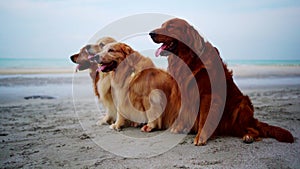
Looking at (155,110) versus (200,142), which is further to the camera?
(155,110)

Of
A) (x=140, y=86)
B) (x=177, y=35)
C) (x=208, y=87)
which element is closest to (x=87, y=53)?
(x=140, y=86)

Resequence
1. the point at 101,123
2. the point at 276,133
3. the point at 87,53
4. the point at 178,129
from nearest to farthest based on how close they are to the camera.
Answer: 1. the point at 276,133
2. the point at 178,129
3. the point at 87,53
4. the point at 101,123

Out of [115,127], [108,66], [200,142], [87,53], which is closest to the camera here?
[200,142]

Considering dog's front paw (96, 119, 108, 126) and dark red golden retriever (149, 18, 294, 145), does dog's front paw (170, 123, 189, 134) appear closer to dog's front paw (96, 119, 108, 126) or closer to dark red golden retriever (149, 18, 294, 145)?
dark red golden retriever (149, 18, 294, 145)

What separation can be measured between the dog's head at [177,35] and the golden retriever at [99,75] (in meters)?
1.04

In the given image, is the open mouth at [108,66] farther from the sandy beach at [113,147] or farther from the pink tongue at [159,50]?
the sandy beach at [113,147]

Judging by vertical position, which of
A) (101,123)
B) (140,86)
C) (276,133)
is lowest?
(101,123)

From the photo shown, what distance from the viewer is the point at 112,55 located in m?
4.31

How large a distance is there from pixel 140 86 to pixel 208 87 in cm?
105

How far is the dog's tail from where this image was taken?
3.73 meters

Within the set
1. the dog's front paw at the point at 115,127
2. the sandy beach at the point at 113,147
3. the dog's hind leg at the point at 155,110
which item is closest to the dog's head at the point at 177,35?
the dog's hind leg at the point at 155,110

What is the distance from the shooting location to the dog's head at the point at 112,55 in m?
4.28

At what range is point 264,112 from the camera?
5758 millimetres

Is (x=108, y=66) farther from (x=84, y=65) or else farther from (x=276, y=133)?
(x=276, y=133)
